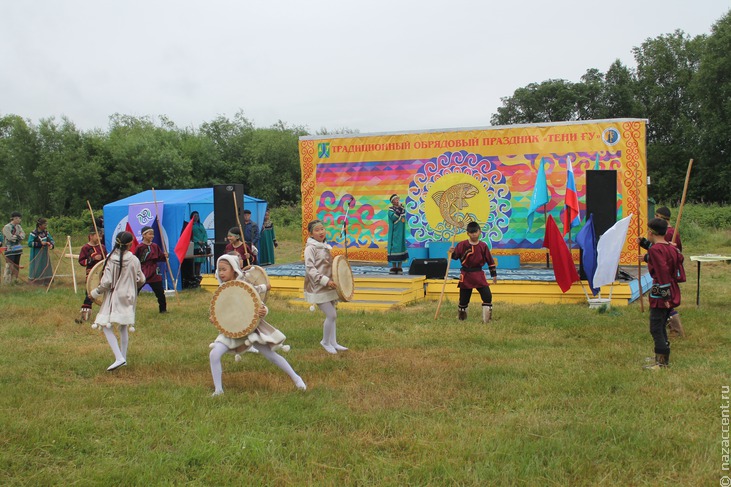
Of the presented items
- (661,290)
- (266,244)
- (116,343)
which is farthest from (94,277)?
(266,244)

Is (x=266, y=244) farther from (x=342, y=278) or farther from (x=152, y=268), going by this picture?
(x=342, y=278)

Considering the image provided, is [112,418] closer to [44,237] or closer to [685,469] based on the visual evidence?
[685,469]

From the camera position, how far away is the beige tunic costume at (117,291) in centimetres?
747

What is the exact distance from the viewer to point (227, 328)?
20.8ft

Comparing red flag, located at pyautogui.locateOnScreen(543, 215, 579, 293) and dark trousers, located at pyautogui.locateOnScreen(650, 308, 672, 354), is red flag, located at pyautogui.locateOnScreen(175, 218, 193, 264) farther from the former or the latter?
dark trousers, located at pyautogui.locateOnScreen(650, 308, 672, 354)

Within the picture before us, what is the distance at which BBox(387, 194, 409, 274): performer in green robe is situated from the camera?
1438cm

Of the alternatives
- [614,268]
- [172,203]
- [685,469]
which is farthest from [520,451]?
[172,203]

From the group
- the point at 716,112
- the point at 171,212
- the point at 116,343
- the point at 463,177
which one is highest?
the point at 716,112

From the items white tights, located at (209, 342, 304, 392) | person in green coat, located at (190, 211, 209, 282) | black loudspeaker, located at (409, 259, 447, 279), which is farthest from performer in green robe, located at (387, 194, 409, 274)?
white tights, located at (209, 342, 304, 392)

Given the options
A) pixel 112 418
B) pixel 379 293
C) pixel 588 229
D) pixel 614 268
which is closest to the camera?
pixel 112 418

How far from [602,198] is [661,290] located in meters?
4.81

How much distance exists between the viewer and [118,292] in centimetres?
757

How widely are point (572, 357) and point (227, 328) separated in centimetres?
395

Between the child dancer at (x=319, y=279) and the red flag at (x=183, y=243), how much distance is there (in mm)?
6386
